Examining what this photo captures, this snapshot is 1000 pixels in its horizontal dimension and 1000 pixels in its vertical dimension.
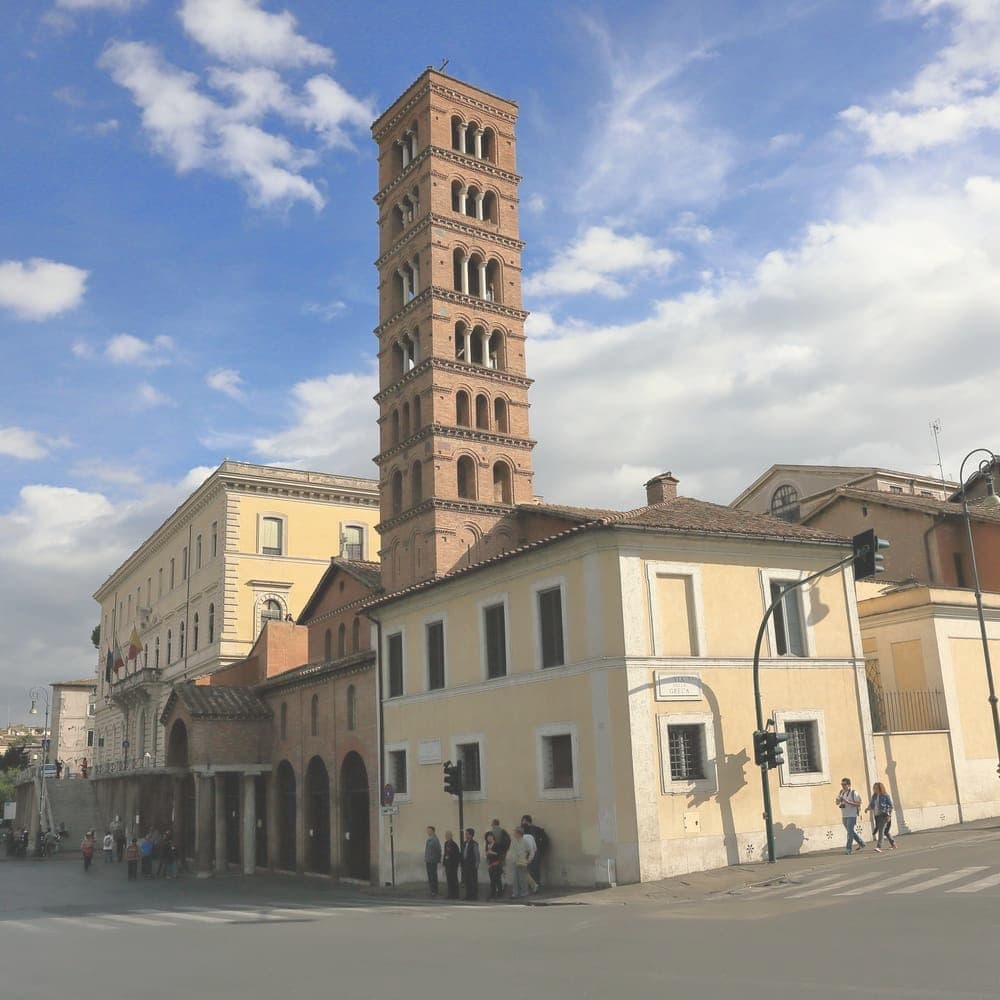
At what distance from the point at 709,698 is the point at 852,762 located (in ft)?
14.1

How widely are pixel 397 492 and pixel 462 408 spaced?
3982mm

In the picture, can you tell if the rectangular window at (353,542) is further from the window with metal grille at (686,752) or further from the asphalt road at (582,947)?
the window with metal grille at (686,752)

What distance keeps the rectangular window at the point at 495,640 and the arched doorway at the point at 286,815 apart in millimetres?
14159

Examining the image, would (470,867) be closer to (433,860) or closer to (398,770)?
(433,860)

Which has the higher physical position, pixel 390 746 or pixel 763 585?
pixel 763 585

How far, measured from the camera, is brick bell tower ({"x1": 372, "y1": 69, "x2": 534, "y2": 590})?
35.9m

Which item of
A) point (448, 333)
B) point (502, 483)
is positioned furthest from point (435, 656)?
point (448, 333)

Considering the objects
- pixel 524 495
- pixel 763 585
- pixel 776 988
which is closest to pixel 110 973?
pixel 776 988

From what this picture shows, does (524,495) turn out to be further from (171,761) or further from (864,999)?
(864,999)

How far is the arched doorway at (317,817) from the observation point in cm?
3416

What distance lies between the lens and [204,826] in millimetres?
38562

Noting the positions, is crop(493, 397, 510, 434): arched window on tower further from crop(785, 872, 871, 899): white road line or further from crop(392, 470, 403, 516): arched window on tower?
crop(785, 872, 871, 899): white road line

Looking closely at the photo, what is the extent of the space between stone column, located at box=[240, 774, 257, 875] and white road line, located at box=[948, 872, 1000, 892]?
28.4 meters

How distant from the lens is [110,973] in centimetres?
1255
